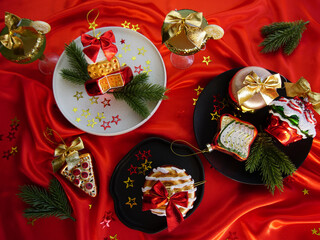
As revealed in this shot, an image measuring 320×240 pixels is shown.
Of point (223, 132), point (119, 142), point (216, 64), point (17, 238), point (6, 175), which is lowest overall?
point (17, 238)

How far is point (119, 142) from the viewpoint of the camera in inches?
Result: 38.4

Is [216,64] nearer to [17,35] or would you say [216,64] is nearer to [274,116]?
[274,116]

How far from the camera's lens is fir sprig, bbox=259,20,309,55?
1.01m

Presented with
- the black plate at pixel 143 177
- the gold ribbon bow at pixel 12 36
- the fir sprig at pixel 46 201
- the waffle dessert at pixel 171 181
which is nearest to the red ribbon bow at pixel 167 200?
the waffle dessert at pixel 171 181

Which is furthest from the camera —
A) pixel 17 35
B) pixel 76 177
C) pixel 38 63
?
pixel 38 63

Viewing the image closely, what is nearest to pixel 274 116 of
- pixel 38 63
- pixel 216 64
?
pixel 216 64

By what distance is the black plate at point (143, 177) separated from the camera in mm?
895

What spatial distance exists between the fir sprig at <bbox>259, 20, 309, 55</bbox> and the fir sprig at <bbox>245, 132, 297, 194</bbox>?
0.44 metres

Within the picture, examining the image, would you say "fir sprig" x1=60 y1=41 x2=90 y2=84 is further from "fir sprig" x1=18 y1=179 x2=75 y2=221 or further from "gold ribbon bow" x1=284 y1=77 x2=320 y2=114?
"gold ribbon bow" x1=284 y1=77 x2=320 y2=114

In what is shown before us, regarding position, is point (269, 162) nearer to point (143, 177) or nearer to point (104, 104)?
point (143, 177)

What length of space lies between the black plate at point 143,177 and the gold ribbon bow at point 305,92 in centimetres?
41

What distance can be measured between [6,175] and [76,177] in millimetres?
306

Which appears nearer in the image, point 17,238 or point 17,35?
point 17,35

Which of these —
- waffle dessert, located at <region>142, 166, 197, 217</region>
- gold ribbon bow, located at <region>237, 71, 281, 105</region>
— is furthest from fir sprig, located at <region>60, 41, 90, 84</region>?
gold ribbon bow, located at <region>237, 71, 281, 105</region>
